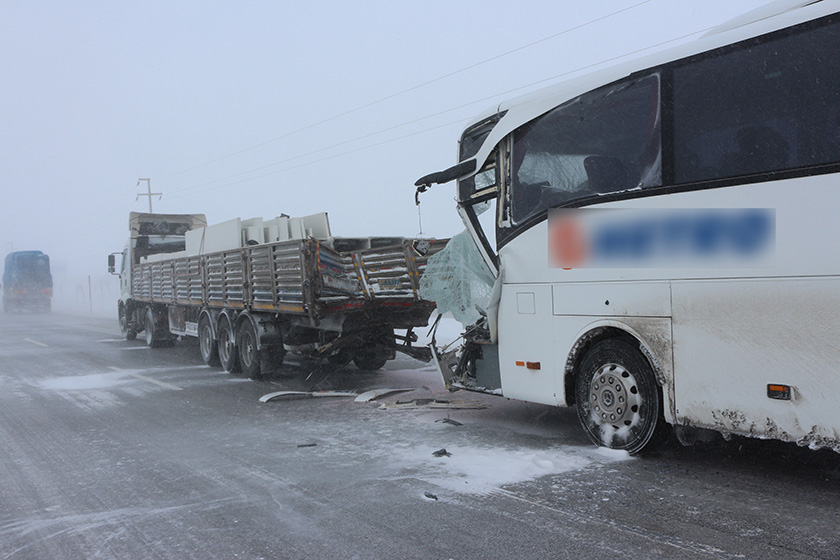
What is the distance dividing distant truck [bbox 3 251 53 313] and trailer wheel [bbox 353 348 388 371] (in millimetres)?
40954

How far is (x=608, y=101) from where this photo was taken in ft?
19.6

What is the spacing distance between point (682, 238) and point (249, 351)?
28.1ft

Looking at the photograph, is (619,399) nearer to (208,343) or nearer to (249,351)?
(249,351)

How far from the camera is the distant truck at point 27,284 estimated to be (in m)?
45.3

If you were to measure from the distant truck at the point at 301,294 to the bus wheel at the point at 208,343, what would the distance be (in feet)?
0.07

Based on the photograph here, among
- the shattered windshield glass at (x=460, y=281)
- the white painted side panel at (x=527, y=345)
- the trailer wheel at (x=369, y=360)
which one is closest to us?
the white painted side panel at (x=527, y=345)

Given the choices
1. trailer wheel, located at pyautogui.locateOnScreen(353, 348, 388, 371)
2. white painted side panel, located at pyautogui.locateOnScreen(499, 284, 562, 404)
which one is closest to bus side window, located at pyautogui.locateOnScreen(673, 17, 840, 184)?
white painted side panel, located at pyautogui.locateOnScreen(499, 284, 562, 404)

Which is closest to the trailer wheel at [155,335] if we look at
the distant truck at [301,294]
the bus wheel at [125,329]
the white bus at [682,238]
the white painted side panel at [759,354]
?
the bus wheel at [125,329]

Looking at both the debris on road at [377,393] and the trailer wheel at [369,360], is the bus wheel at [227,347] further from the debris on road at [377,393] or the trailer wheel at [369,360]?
the debris on road at [377,393]

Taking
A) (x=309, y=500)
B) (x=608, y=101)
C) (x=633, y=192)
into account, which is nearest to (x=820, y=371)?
(x=633, y=192)

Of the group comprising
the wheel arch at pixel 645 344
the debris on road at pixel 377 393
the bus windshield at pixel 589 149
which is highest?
the bus windshield at pixel 589 149

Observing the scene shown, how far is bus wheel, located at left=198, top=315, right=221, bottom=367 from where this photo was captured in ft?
45.2

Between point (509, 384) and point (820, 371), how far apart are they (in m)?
3.07

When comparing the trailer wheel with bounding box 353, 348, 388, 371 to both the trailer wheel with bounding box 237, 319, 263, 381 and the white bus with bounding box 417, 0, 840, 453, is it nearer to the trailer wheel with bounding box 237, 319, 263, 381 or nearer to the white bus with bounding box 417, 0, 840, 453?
the trailer wheel with bounding box 237, 319, 263, 381
